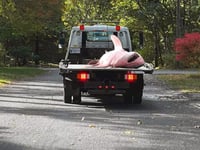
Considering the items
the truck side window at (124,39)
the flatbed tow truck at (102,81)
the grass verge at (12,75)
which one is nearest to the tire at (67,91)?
the flatbed tow truck at (102,81)

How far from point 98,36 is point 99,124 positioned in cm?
A: 657

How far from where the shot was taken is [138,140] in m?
8.02

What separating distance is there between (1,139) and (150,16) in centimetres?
3461

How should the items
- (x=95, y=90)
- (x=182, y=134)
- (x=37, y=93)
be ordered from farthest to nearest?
(x=37, y=93) < (x=95, y=90) < (x=182, y=134)

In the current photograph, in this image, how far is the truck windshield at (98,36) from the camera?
16.0m

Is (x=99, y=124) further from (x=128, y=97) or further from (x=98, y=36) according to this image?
(x=98, y=36)

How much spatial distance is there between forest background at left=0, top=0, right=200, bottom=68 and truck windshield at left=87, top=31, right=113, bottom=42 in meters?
10.3

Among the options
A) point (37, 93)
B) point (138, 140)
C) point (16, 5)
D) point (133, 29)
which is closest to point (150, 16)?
point (133, 29)

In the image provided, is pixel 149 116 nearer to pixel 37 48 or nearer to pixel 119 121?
pixel 119 121

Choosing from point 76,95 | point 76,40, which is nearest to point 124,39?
point 76,40

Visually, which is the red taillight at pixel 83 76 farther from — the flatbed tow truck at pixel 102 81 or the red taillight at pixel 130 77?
the red taillight at pixel 130 77

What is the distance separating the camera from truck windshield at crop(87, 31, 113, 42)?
52.4 feet

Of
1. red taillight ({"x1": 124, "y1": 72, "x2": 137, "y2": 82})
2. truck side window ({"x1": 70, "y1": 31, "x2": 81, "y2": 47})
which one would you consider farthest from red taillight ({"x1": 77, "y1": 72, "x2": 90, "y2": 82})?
truck side window ({"x1": 70, "y1": 31, "x2": 81, "y2": 47})

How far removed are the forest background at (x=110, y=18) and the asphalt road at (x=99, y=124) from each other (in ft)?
41.6
